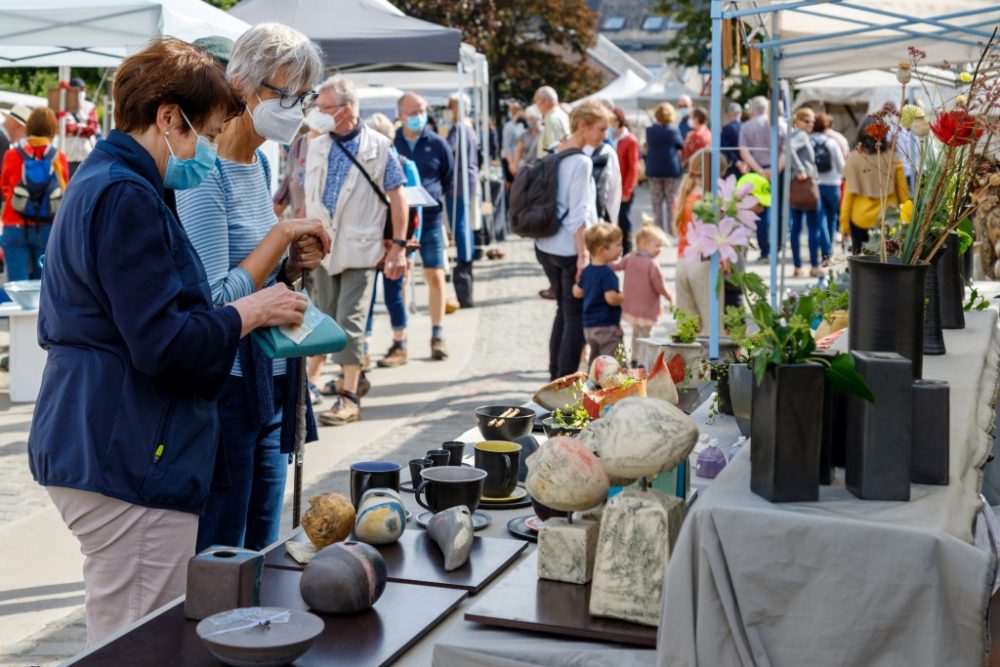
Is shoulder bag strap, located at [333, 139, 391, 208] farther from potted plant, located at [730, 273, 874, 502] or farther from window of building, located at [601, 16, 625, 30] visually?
window of building, located at [601, 16, 625, 30]

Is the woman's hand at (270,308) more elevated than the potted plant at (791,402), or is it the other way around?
the woman's hand at (270,308)

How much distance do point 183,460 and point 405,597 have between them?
20.3 inches

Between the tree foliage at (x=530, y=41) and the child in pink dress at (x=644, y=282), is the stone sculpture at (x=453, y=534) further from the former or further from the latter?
the tree foliage at (x=530, y=41)

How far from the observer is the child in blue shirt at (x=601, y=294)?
638cm

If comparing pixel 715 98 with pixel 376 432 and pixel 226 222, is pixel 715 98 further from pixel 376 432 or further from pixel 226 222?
pixel 226 222

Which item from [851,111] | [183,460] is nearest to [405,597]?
[183,460]

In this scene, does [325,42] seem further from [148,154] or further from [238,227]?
[148,154]

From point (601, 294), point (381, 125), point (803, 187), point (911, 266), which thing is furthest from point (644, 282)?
point (803, 187)

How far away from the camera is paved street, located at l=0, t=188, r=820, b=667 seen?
4074 millimetres

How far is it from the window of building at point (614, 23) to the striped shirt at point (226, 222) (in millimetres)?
70396

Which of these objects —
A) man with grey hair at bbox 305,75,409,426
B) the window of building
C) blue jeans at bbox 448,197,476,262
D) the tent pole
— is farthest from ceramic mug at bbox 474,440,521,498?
the window of building

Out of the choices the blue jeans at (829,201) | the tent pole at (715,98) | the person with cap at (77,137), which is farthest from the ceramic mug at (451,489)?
the blue jeans at (829,201)

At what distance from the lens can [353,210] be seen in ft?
21.9

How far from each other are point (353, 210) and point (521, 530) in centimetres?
443
